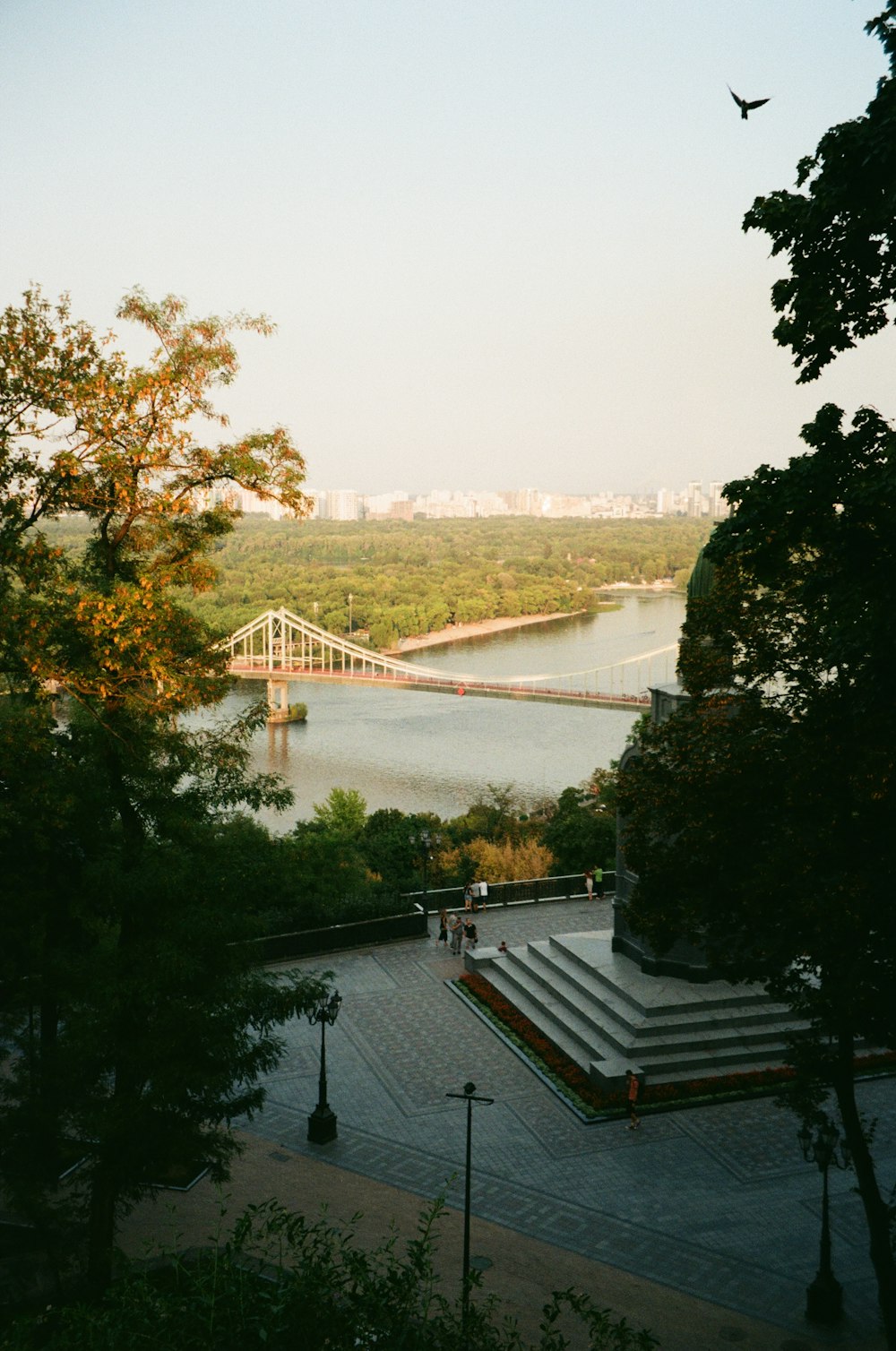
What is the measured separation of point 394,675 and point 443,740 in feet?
44.5

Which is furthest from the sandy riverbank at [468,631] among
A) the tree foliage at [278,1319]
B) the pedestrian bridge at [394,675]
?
the tree foliage at [278,1319]

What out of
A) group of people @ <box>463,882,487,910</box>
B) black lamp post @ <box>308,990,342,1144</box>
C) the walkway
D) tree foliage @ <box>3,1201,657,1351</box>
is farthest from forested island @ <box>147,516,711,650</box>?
tree foliage @ <box>3,1201,657,1351</box>

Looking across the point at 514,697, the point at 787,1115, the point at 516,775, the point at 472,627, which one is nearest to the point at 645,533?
the point at 472,627

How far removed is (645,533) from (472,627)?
234 feet

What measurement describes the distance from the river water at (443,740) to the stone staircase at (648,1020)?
2319 centimetres

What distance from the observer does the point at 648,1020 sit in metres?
14.6

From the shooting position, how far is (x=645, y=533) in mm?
155250

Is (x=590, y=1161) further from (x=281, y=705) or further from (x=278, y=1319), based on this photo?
(x=281, y=705)

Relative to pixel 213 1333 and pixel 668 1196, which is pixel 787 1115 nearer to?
pixel 668 1196

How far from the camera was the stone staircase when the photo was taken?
46.9ft

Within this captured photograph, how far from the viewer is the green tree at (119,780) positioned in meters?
8.62

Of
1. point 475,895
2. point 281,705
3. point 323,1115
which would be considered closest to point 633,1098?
point 323,1115

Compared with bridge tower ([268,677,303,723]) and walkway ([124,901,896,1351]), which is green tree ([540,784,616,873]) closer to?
walkway ([124,901,896,1351])

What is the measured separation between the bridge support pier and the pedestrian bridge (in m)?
0.05
